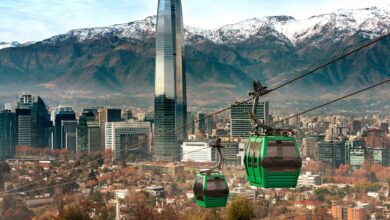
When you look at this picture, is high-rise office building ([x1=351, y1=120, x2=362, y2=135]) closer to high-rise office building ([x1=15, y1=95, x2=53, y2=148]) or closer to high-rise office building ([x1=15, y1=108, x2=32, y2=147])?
high-rise office building ([x1=15, y1=95, x2=53, y2=148])

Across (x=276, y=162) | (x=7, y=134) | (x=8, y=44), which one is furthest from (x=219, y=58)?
(x=276, y=162)

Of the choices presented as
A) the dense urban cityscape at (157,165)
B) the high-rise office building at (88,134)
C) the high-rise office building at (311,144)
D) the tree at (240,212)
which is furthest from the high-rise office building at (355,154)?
the tree at (240,212)

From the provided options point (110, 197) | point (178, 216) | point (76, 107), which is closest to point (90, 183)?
point (110, 197)

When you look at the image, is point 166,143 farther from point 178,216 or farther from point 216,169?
point 216,169

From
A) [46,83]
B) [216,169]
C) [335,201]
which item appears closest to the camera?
[216,169]

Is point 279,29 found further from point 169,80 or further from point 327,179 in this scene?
point 327,179

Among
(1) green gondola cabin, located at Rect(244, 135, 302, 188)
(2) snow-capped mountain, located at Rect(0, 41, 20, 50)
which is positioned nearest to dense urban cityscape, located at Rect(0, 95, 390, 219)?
(1) green gondola cabin, located at Rect(244, 135, 302, 188)

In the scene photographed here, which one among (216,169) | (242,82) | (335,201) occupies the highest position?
(242,82)
